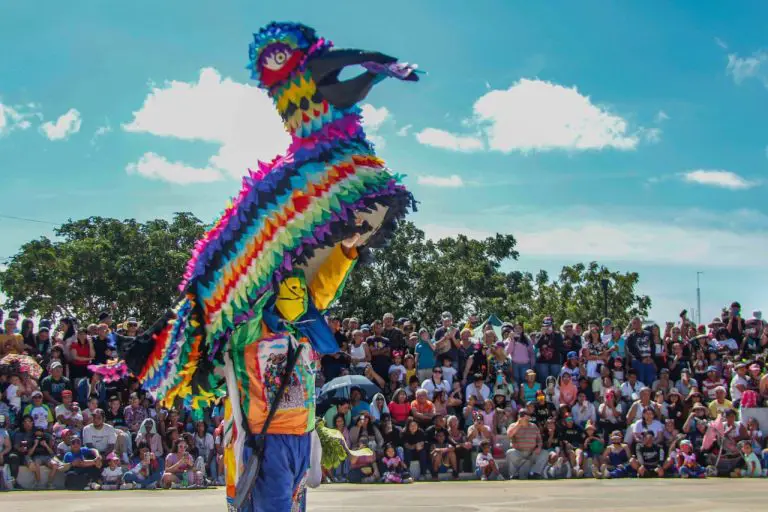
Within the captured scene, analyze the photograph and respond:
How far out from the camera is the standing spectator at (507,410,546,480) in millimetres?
12492

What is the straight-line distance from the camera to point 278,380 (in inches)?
152

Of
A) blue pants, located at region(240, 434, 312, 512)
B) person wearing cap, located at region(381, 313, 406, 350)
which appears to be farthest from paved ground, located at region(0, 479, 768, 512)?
blue pants, located at region(240, 434, 312, 512)

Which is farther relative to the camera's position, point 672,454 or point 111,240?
point 111,240

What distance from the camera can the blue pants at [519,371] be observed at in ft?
46.0

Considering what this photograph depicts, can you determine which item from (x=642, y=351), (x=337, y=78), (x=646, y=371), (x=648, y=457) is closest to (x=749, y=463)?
(x=648, y=457)

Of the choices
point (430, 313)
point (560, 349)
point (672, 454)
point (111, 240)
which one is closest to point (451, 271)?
point (430, 313)

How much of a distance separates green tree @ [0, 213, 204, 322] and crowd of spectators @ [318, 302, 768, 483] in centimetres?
1647

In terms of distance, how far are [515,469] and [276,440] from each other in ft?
30.2

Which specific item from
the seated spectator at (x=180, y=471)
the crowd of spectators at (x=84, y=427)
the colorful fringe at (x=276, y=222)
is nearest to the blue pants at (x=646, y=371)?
the crowd of spectators at (x=84, y=427)

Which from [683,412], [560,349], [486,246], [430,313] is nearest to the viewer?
[683,412]

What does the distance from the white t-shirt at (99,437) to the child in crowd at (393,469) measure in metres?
3.46

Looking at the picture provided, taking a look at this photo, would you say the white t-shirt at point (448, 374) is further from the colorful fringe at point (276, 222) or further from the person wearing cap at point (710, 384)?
the colorful fringe at point (276, 222)

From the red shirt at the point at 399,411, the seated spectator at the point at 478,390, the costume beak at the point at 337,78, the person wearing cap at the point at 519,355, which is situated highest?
the costume beak at the point at 337,78

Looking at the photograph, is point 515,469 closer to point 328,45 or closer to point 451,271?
point 328,45
